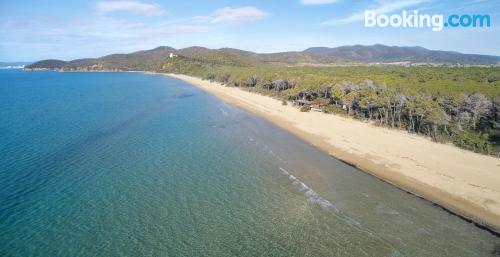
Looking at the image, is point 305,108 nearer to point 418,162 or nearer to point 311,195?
point 418,162

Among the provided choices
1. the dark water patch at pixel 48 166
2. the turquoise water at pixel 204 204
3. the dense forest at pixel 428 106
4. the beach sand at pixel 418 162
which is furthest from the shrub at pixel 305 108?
the dark water patch at pixel 48 166

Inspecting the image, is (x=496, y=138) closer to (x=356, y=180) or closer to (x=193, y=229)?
(x=356, y=180)

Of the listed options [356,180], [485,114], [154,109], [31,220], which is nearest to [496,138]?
[485,114]

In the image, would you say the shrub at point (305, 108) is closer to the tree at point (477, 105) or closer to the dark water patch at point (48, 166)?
the tree at point (477, 105)

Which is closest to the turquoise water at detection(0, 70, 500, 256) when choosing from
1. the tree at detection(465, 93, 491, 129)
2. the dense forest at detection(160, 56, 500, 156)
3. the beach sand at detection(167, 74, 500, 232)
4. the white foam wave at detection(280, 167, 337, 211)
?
the white foam wave at detection(280, 167, 337, 211)

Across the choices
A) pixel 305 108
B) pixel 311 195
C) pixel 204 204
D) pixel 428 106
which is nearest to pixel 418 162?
pixel 428 106

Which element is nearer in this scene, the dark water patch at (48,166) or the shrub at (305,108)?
the dark water patch at (48,166)
